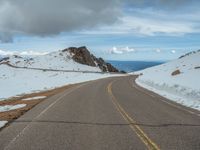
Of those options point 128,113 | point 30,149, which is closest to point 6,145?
point 30,149

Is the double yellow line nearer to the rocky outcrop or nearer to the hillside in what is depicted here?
the hillside

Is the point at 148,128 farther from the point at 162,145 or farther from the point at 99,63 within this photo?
the point at 99,63

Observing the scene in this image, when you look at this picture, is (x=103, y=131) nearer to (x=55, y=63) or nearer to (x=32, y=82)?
(x=32, y=82)

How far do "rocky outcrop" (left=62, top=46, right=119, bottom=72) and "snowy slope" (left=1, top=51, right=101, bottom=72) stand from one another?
3089mm

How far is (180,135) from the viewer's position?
10117 mm

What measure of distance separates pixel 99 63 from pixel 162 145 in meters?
132

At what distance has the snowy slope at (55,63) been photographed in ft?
370

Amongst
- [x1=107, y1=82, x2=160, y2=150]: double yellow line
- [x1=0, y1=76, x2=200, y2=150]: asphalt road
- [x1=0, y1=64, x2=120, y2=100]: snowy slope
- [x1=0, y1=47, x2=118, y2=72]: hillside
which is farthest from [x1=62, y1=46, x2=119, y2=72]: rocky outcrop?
[x1=107, y1=82, x2=160, y2=150]: double yellow line

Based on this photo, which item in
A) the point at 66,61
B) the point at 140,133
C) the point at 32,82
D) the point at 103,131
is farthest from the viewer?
the point at 66,61

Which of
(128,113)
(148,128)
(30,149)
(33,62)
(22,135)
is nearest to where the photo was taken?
(30,149)

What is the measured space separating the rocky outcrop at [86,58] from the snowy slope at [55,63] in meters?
3.09

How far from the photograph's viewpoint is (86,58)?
13200 cm

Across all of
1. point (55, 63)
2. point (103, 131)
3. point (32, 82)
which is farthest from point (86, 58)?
point (103, 131)

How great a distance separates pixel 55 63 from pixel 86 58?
17.1 metres
